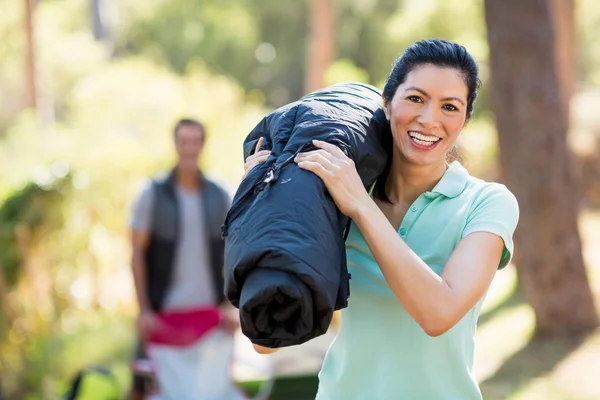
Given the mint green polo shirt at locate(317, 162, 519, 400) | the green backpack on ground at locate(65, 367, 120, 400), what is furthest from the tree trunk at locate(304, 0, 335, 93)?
the mint green polo shirt at locate(317, 162, 519, 400)

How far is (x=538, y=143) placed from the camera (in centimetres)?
720

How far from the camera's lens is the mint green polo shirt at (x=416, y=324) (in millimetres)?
2072

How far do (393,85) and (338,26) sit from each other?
3044 cm

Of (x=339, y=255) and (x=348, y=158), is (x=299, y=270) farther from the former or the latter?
(x=348, y=158)

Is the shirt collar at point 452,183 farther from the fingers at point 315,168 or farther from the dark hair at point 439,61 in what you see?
the fingers at point 315,168

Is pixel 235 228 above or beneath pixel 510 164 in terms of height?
above

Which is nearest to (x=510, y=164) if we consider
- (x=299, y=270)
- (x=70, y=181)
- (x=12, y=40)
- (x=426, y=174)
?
(x=70, y=181)

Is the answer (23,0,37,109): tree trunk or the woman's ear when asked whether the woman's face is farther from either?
(23,0,37,109): tree trunk

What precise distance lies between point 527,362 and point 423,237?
5.38 m

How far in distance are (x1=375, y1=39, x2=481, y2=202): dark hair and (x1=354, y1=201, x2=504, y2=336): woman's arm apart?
1.21ft

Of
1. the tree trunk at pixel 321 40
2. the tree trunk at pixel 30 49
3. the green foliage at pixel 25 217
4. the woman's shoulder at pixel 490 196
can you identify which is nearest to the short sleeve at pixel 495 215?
the woman's shoulder at pixel 490 196

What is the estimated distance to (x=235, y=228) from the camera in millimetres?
1922

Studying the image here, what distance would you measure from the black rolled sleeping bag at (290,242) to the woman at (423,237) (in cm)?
5

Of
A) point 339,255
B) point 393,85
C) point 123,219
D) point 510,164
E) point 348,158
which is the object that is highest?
point 393,85
